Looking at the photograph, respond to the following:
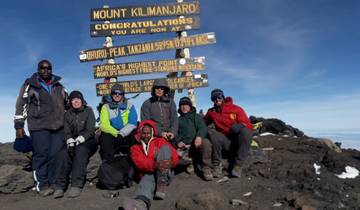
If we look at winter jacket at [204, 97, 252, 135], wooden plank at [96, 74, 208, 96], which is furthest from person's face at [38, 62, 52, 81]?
wooden plank at [96, 74, 208, 96]

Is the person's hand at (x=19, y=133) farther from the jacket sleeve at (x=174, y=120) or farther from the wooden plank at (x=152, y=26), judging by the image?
the wooden plank at (x=152, y=26)

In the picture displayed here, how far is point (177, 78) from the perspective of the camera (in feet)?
51.9

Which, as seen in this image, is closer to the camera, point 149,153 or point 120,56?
point 149,153

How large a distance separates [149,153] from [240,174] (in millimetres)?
2767

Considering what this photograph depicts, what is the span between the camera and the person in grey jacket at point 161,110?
9.57m

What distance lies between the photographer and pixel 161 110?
9711 millimetres

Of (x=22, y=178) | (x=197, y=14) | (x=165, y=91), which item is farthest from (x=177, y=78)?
(x=22, y=178)

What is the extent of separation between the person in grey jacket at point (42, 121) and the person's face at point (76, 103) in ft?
1.36

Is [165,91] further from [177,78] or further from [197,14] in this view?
[197,14]

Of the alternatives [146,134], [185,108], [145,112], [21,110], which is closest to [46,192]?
[21,110]

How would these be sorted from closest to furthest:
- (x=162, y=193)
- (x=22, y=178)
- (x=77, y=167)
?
(x=162, y=193), (x=77, y=167), (x=22, y=178)

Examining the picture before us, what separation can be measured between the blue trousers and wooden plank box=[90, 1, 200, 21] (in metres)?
8.32

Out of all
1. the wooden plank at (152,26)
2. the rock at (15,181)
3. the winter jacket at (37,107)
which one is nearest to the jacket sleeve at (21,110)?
the winter jacket at (37,107)

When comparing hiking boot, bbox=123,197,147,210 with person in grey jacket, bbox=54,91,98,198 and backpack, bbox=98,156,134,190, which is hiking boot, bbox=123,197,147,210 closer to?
backpack, bbox=98,156,134,190
